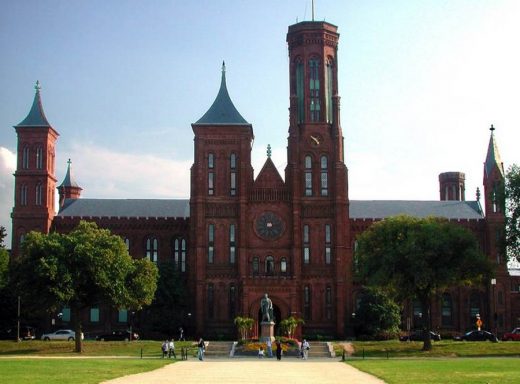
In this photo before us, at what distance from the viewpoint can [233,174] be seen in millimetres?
101500

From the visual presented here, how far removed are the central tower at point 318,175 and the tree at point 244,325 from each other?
30.6 ft

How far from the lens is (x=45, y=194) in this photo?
356ft

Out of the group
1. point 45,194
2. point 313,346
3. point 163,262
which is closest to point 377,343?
point 313,346

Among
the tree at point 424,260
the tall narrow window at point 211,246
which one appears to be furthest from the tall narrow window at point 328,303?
the tree at point 424,260

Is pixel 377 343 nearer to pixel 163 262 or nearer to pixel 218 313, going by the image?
pixel 218 313

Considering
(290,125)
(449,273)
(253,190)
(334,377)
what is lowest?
(334,377)

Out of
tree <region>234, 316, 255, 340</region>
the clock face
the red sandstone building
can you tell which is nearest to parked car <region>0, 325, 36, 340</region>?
the red sandstone building

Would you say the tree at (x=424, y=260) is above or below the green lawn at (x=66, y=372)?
above

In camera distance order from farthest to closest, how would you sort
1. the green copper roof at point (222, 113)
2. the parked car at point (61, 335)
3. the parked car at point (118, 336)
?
the green copper roof at point (222, 113), the parked car at point (61, 335), the parked car at point (118, 336)

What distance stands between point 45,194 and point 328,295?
3682 cm

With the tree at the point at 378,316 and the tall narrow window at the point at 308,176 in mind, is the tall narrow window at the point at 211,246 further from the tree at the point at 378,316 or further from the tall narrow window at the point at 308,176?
the tree at the point at 378,316

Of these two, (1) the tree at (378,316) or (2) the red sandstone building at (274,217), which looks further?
(2) the red sandstone building at (274,217)

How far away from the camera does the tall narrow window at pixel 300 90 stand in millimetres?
104125

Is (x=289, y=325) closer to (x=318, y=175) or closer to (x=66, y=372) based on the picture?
(x=318, y=175)
